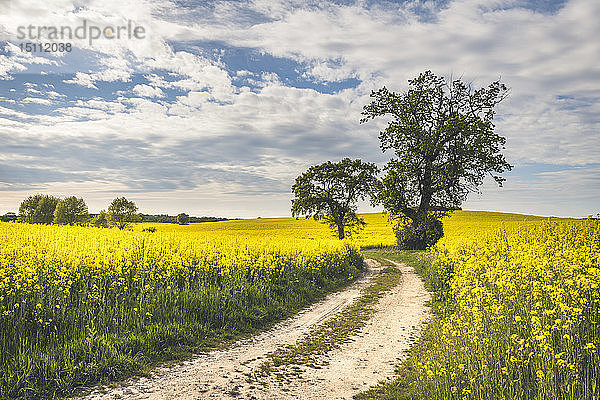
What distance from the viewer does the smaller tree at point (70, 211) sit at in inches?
2698

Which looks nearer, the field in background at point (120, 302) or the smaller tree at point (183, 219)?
the field in background at point (120, 302)

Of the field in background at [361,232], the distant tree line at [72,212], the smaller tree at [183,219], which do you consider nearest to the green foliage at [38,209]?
the distant tree line at [72,212]

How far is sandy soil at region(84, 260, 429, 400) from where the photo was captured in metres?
6.72

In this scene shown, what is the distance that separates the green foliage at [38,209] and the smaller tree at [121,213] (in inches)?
422

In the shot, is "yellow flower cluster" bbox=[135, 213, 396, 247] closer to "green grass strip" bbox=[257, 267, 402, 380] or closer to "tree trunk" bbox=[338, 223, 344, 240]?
"tree trunk" bbox=[338, 223, 344, 240]

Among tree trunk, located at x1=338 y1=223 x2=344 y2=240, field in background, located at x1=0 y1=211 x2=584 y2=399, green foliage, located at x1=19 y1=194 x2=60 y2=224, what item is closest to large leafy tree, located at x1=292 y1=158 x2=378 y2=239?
tree trunk, located at x1=338 y1=223 x2=344 y2=240

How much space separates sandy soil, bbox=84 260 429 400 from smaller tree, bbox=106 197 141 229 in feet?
228

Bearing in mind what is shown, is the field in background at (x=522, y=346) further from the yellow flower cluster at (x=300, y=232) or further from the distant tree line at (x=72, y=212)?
the distant tree line at (x=72, y=212)

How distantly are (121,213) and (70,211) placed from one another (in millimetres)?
8308

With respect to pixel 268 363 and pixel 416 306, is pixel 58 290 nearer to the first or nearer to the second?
pixel 268 363

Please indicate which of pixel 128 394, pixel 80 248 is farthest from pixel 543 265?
pixel 80 248

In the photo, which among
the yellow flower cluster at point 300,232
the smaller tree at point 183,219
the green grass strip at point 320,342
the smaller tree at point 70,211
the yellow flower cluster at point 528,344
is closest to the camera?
the yellow flower cluster at point 528,344

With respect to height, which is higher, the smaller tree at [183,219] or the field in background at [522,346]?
the smaller tree at [183,219]

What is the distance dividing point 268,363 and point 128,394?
269 centimetres
